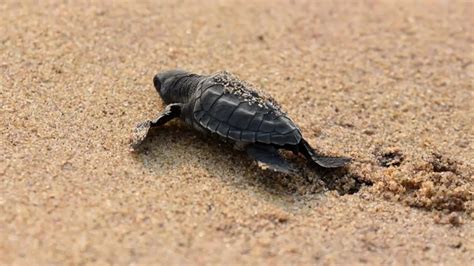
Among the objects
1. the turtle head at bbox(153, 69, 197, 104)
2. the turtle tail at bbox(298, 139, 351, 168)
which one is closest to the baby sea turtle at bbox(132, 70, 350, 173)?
the turtle tail at bbox(298, 139, 351, 168)

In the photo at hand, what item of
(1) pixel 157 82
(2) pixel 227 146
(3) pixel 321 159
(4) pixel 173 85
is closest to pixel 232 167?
(2) pixel 227 146

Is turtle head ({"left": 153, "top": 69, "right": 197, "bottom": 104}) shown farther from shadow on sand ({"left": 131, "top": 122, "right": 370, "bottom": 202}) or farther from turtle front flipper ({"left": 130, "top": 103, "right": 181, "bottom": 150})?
shadow on sand ({"left": 131, "top": 122, "right": 370, "bottom": 202})

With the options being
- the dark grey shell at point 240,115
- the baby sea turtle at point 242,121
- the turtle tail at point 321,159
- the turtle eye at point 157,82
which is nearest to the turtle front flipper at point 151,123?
the baby sea turtle at point 242,121

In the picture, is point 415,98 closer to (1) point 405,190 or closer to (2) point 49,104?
(1) point 405,190

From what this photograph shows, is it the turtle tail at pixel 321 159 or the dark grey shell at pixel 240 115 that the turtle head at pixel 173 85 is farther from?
the turtle tail at pixel 321 159

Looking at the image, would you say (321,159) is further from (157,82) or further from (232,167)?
(157,82)

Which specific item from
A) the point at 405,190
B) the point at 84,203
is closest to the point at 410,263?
the point at 405,190

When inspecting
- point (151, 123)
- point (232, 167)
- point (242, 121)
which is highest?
point (242, 121)
